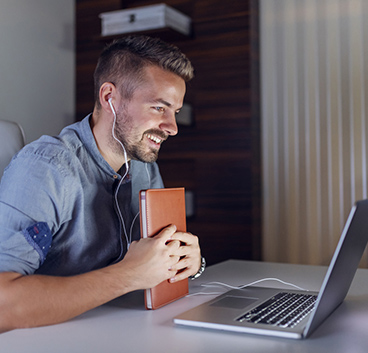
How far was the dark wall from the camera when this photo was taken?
2652 millimetres

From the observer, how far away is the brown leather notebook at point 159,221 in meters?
0.95

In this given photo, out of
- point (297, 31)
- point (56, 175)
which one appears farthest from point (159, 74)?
point (297, 31)

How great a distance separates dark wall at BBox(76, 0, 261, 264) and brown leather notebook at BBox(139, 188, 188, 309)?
1.62m

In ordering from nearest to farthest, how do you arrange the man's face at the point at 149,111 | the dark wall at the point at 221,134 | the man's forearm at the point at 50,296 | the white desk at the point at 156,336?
the white desk at the point at 156,336 < the man's forearm at the point at 50,296 < the man's face at the point at 149,111 < the dark wall at the point at 221,134

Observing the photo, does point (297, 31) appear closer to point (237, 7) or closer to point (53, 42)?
point (237, 7)

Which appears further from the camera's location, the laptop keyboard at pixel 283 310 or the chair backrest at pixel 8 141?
the chair backrest at pixel 8 141

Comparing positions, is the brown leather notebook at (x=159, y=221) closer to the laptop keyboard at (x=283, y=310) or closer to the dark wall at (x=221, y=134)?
the laptop keyboard at (x=283, y=310)

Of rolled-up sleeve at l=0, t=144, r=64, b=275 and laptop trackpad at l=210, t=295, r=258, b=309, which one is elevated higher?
rolled-up sleeve at l=0, t=144, r=64, b=275

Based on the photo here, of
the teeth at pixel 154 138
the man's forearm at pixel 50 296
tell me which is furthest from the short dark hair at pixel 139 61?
the man's forearm at pixel 50 296

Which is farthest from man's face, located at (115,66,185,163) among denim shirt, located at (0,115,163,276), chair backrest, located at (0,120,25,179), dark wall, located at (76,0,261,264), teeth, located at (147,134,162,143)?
dark wall, located at (76,0,261,264)

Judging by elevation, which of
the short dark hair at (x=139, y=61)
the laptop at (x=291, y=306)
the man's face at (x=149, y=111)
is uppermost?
the short dark hair at (x=139, y=61)

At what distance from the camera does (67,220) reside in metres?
1.14

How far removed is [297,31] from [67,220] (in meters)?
2.06

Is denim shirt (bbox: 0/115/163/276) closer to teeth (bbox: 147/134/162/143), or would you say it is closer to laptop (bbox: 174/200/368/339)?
teeth (bbox: 147/134/162/143)
